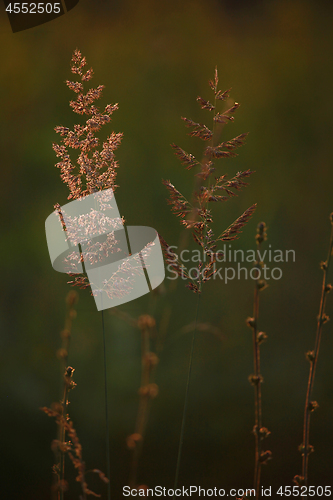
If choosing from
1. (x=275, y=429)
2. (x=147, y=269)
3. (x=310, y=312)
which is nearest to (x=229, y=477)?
(x=275, y=429)

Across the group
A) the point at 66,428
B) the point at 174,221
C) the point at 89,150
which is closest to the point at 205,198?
Result: the point at 89,150

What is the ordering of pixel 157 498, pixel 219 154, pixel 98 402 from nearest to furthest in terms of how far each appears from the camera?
pixel 219 154, pixel 157 498, pixel 98 402

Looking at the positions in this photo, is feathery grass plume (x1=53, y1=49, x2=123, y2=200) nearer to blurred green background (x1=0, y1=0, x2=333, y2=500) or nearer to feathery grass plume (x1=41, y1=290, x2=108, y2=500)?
feathery grass plume (x1=41, y1=290, x2=108, y2=500)

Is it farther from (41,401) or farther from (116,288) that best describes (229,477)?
(116,288)

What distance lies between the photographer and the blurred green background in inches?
55.0

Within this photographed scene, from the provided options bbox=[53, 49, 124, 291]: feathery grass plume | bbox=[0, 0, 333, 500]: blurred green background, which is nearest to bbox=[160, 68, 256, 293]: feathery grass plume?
bbox=[53, 49, 124, 291]: feathery grass plume

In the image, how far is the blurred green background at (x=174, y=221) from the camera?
1396 millimetres

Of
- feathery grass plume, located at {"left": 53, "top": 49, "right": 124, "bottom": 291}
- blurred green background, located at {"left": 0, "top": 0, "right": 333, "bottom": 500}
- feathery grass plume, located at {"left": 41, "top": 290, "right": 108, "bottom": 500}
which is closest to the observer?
feathery grass plume, located at {"left": 41, "top": 290, "right": 108, "bottom": 500}

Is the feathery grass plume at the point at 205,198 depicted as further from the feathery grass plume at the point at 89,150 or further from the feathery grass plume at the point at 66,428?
the feathery grass plume at the point at 66,428

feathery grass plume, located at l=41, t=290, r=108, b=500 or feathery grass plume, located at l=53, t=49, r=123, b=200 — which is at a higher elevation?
feathery grass plume, located at l=53, t=49, r=123, b=200

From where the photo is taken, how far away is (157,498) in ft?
4.35

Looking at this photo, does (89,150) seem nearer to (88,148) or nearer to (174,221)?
(88,148)

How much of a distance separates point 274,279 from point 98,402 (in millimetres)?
974

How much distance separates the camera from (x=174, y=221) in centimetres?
147
